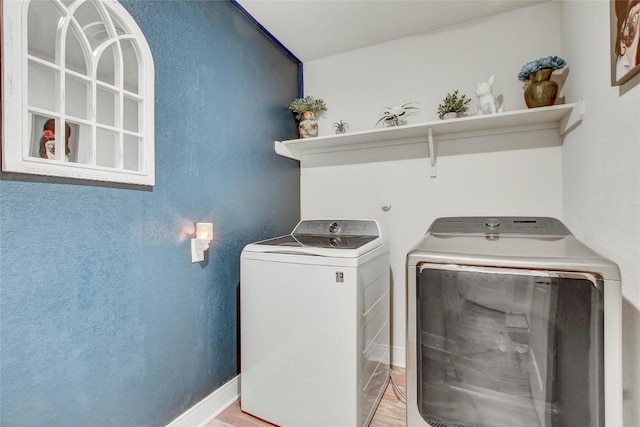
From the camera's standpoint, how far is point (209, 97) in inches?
63.0

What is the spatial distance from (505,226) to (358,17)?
161 centimetres

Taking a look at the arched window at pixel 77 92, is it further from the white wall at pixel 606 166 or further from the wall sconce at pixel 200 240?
the white wall at pixel 606 166

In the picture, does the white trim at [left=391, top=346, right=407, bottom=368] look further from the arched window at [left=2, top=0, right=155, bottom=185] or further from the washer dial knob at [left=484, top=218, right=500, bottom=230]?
the arched window at [left=2, top=0, right=155, bottom=185]

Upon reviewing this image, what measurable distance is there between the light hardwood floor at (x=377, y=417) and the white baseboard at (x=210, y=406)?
0.10ft

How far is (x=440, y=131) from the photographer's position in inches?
76.4

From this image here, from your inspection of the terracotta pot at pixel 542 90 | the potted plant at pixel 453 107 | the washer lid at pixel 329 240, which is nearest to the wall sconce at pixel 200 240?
the washer lid at pixel 329 240

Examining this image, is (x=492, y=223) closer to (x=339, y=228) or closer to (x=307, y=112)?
(x=339, y=228)

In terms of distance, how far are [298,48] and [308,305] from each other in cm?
198

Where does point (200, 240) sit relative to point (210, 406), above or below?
above

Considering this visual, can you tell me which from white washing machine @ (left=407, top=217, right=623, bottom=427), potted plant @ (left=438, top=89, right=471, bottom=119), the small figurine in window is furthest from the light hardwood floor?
potted plant @ (left=438, top=89, right=471, bottom=119)

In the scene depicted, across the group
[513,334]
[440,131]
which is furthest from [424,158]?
[513,334]

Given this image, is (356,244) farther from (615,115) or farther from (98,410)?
(98,410)

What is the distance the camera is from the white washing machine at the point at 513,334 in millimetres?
849

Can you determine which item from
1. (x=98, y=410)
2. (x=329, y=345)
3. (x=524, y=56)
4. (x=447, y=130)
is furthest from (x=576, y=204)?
(x=98, y=410)
